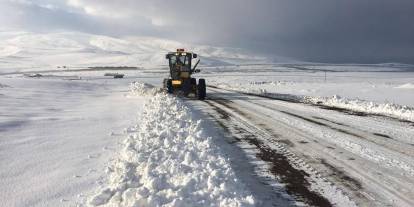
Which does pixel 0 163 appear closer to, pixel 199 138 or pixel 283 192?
pixel 199 138

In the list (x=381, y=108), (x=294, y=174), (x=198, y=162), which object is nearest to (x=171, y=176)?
(x=198, y=162)

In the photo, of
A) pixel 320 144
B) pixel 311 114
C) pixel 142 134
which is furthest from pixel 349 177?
pixel 311 114

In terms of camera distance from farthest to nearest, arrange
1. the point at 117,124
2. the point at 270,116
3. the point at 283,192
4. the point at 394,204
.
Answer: the point at 270,116, the point at 117,124, the point at 283,192, the point at 394,204

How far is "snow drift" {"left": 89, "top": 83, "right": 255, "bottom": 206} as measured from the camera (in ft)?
17.3

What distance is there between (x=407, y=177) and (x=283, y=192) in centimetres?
217

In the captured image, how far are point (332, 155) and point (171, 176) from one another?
3.64m

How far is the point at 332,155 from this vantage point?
338 inches

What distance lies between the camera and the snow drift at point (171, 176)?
5.27 meters

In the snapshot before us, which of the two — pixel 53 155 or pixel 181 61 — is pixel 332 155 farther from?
pixel 181 61

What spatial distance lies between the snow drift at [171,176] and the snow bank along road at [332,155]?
2.87ft

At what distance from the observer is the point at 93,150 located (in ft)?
28.7

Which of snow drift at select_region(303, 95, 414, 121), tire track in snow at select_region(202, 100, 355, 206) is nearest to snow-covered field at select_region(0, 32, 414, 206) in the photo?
tire track in snow at select_region(202, 100, 355, 206)

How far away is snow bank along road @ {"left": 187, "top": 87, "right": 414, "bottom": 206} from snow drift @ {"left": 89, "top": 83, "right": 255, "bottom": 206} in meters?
0.87

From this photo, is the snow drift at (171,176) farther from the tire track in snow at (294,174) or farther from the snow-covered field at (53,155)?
the tire track in snow at (294,174)
